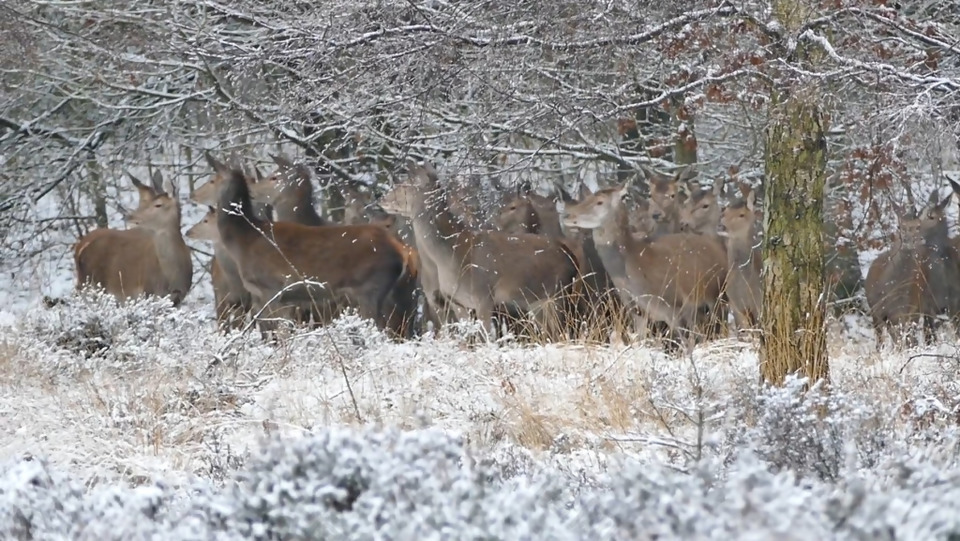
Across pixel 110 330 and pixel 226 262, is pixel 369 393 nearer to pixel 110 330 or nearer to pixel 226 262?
pixel 110 330

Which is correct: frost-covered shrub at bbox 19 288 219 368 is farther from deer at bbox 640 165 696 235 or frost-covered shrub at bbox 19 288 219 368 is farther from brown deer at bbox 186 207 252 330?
deer at bbox 640 165 696 235

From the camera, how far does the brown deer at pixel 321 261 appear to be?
12.6 metres

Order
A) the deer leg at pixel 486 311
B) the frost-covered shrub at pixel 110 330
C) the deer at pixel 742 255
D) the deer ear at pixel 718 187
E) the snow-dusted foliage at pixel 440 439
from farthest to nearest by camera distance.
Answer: the deer ear at pixel 718 187 < the deer leg at pixel 486 311 < the deer at pixel 742 255 < the frost-covered shrub at pixel 110 330 < the snow-dusted foliage at pixel 440 439

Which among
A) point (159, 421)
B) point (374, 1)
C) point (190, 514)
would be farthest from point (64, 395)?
point (190, 514)

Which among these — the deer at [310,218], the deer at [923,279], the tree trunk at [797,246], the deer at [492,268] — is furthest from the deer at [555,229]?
the tree trunk at [797,246]

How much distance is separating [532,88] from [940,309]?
6.46m

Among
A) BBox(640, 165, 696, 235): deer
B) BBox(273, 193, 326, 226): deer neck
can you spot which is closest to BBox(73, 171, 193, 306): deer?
BBox(273, 193, 326, 226): deer neck

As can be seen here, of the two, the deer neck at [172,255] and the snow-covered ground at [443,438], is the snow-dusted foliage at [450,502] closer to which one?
the snow-covered ground at [443,438]

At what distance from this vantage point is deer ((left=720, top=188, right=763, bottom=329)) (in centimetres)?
1161

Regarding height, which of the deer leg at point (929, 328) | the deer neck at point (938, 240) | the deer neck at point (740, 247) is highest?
the deer neck at point (740, 247)

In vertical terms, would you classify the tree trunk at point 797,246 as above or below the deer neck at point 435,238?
above

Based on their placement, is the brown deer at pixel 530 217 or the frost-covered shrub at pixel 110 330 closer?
the frost-covered shrub at pixel 110 330

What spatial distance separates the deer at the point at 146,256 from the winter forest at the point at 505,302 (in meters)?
0.04

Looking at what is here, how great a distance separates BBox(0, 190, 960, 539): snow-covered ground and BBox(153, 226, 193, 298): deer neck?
2.78 metres
